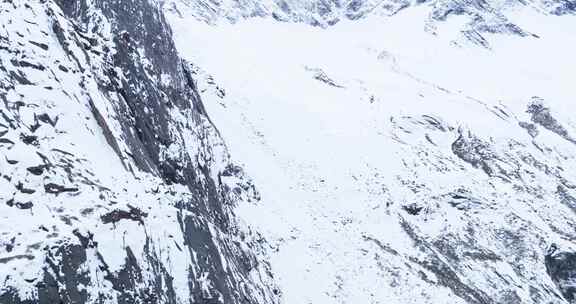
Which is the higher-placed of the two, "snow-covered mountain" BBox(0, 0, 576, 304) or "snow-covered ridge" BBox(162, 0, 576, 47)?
"snow-covered mountain" BBox(0, 0, 576, 304)

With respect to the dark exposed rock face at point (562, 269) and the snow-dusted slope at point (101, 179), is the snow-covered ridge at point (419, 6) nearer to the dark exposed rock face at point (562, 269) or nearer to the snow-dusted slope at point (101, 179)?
the dark exposed rock face at point (562, 269)

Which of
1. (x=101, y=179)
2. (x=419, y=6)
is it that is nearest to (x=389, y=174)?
(x=101, y=179)

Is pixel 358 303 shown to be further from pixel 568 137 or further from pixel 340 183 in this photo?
pixel 568 137

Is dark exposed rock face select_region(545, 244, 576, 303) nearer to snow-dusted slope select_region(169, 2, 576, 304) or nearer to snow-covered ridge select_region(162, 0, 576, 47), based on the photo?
snow-dusted slope select_region(169, 2, 576, 304)

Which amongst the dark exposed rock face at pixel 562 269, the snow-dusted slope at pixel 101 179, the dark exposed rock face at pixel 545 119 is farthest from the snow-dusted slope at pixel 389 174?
the snow-dusted slope at pixel 101 179

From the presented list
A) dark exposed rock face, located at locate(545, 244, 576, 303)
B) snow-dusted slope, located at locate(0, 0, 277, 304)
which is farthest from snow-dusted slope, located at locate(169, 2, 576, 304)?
snow-dusted slope, located at locate(0, 0, 277, 304)

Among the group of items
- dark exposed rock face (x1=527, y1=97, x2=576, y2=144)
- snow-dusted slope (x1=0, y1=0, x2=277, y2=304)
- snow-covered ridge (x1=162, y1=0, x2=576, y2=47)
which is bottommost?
snow-covered ridge (x1=162, y1=0, x2=576, y2=47)

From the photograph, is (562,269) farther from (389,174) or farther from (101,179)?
(101,179)
